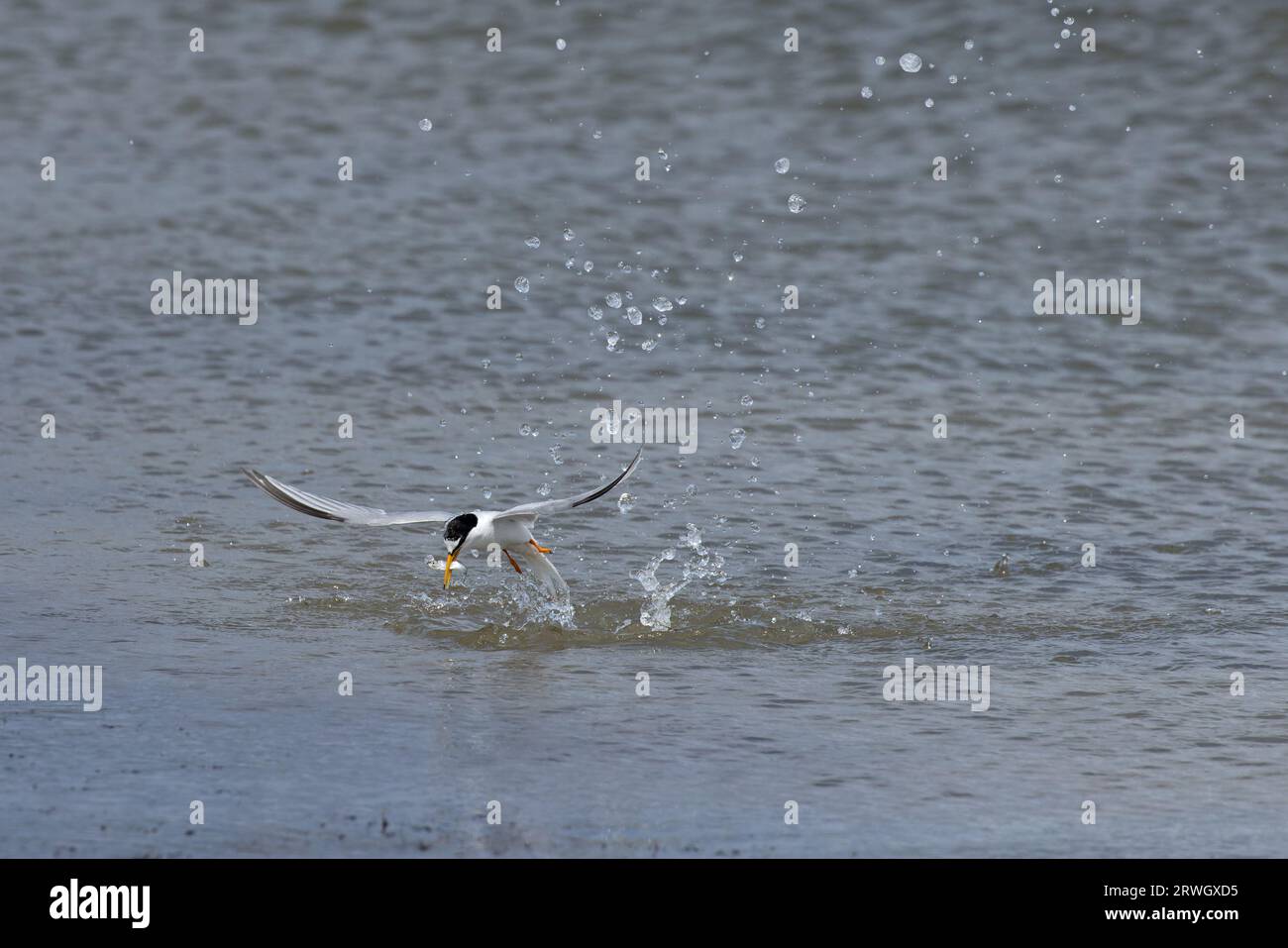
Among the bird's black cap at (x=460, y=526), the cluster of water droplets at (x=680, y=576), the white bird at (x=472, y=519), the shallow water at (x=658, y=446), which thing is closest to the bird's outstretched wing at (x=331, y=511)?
the white bird at (x=472, y=519)

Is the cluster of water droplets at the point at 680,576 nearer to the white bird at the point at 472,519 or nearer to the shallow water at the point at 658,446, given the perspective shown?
the shallow water at the point at 658,446

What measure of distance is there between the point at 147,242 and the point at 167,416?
412 cm

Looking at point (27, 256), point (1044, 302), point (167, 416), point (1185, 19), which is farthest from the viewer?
point (1185, 19)

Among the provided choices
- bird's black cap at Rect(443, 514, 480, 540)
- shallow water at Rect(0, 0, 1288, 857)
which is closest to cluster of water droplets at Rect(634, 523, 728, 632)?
shallow water at Rect(0, 0, 1288, 857)

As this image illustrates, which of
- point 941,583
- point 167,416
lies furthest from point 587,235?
point 941,583

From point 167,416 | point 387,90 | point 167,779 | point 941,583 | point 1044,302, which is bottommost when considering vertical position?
point 167,779

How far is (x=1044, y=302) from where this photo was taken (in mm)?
14203

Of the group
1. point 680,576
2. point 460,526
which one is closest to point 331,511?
point 460,526

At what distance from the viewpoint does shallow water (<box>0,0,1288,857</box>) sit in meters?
6.52

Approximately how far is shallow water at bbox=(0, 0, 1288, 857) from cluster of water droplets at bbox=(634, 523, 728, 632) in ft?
0.14

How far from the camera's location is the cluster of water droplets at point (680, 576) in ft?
28.5

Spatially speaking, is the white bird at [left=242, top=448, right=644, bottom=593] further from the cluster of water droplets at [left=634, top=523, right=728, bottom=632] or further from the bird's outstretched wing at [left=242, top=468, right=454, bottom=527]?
the cluster of water droplets at [left=634, top=523, right=728, bottom=632]

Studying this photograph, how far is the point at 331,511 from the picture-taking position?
8.23m

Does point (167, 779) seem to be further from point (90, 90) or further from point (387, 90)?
point (90, 90)
